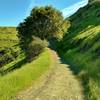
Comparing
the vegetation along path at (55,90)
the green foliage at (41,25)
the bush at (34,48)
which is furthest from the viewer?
the green foliage at (41,25)

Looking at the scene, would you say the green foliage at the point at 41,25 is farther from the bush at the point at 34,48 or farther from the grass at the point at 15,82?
the grass at the point at 15,82

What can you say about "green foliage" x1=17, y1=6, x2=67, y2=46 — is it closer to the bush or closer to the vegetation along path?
the bush

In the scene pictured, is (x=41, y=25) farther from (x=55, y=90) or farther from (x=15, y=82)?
(x=55, y=90)

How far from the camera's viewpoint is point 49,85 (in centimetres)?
2969

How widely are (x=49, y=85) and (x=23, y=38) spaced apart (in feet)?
235

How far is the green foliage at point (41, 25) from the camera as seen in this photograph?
318 ft

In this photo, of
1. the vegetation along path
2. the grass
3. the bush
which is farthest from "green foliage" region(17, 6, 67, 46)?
the vegetation along path

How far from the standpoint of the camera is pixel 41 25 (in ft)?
320

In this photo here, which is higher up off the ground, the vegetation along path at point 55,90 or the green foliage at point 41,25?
the green foliage at point 41,25

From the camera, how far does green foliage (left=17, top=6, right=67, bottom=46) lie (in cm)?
9706

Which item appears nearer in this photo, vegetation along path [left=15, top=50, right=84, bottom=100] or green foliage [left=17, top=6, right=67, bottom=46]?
vegetation along path [left=15, top=50, right=84, bottom=100]

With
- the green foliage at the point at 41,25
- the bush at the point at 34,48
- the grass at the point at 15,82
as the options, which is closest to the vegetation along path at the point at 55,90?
the grass at the point at 15,82

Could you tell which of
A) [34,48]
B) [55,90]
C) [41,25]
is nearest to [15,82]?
[55,90]

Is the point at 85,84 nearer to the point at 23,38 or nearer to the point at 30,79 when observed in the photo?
the point at 30,79
